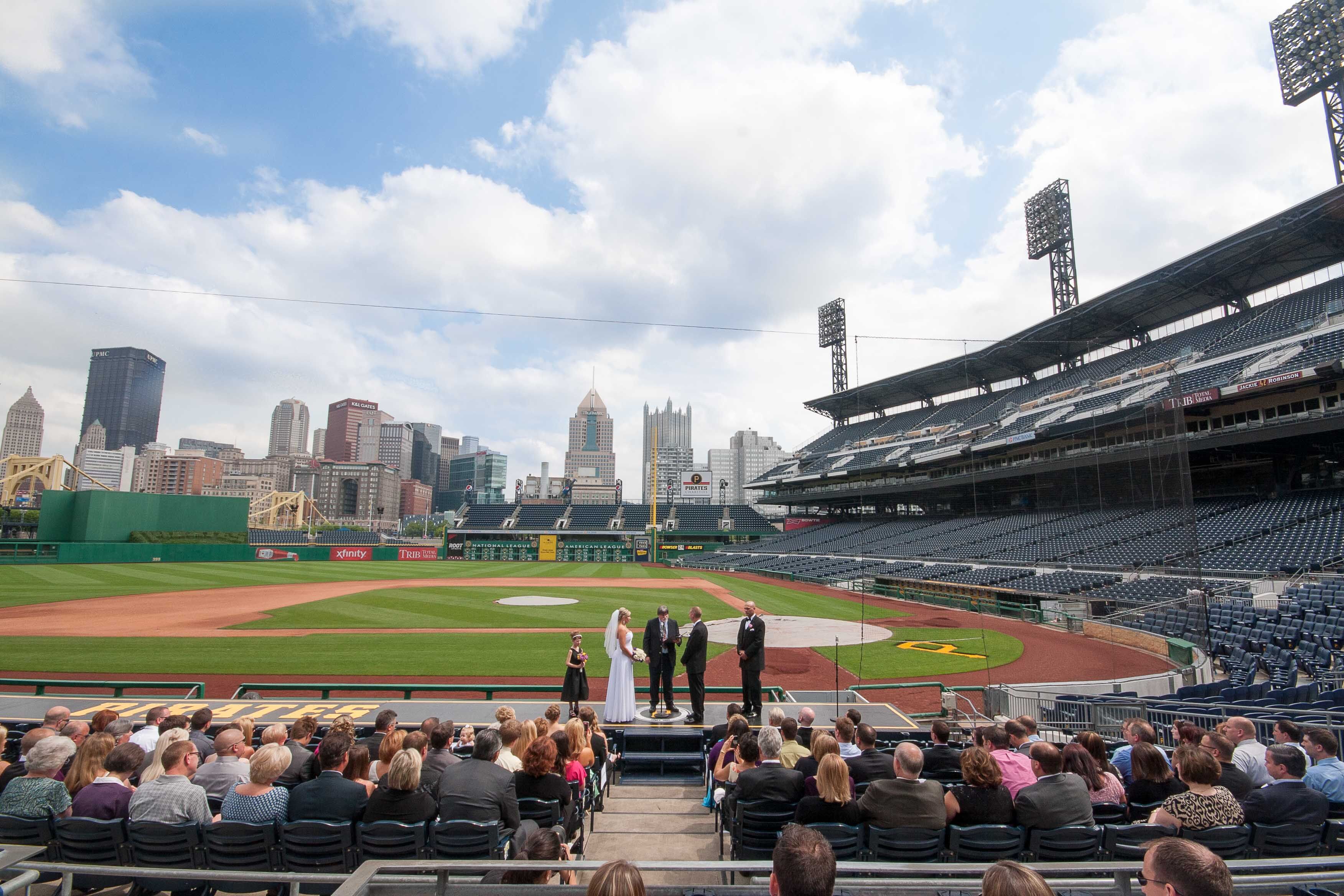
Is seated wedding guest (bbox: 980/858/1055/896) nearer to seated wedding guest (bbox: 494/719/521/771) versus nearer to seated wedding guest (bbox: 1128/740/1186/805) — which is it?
seated wedding guest (bbox: 1128/740/1186/805)

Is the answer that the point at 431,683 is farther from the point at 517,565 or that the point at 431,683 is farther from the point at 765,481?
the point at 765,481

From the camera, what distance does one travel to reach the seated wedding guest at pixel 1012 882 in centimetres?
210

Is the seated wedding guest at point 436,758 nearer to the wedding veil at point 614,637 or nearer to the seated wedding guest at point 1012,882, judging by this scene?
the wedding veil at point 614,637

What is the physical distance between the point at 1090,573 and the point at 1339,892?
3080cm

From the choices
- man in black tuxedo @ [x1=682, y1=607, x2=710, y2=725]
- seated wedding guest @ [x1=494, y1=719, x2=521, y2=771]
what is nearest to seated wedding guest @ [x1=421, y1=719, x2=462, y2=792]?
seated wedding guest @ [x1=494, y1=719, x2=521, y2=771]

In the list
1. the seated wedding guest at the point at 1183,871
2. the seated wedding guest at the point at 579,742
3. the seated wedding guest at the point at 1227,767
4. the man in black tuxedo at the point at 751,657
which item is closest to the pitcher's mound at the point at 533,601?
the man in black tuxedo at the point at 751,657

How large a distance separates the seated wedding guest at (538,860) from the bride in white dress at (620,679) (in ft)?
19.0

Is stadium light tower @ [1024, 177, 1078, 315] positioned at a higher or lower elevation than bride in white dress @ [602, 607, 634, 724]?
higher

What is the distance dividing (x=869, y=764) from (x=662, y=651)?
16.6 ft

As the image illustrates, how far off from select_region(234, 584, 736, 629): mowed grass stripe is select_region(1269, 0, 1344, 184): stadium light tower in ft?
139

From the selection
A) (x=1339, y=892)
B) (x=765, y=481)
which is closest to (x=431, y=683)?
(x=1339, y=892)

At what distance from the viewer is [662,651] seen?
10.2 m

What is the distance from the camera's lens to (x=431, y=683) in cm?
1464

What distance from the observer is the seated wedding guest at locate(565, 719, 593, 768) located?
248 inches
